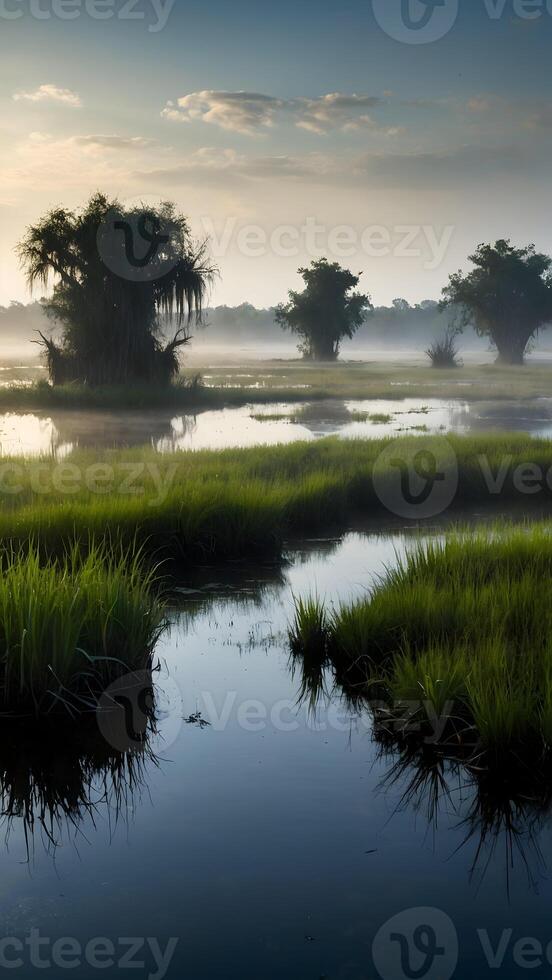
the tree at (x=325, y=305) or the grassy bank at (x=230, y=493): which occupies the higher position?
the tree at (x=325, y=305)

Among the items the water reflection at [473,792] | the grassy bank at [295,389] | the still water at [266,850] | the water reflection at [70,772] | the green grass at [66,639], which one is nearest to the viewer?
the still water at [266,850]

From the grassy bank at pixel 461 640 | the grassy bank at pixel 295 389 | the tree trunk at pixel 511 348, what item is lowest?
the grassy bank at pixel 461 640

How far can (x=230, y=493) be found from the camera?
12.3 metres

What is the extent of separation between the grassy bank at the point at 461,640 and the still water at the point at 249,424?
36.2 ft

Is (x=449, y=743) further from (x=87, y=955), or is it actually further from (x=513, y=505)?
(x=513, y=505)

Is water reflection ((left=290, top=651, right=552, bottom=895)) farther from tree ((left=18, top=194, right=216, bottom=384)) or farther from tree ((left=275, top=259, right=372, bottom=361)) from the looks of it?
tree ((left=275, top=259, right=372, bottom=361))

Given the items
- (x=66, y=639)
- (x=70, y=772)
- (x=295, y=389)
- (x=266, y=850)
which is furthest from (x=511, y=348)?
(x=266, y=850)

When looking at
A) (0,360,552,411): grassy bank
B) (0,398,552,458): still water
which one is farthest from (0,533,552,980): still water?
(0,360,552,411): grassy bank

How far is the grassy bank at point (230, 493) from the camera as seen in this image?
10992 millimetres

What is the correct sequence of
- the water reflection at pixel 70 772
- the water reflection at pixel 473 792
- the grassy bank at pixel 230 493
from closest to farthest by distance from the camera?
the water reflection at pixel 473 792 → the water reflection at pixel 70 772 → the grassy bank at pixel 230 493

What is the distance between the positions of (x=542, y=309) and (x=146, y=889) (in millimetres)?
68143

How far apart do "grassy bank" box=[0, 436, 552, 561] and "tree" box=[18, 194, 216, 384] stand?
614 inches

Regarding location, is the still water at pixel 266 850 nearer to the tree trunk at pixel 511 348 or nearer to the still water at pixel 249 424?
the still water at pixel 249 424

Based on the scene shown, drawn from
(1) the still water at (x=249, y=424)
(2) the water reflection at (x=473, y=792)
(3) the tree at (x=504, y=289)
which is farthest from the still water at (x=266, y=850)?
(3) the tree at (x=504, y=289)
